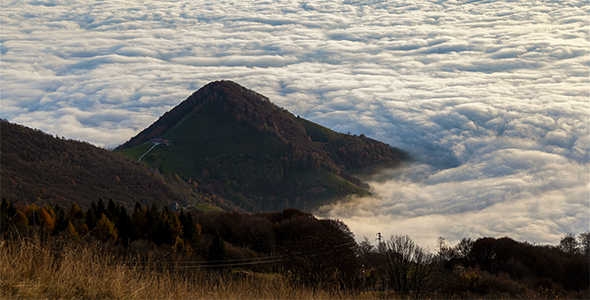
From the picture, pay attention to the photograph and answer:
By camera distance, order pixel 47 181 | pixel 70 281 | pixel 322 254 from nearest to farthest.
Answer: pixel 70 281 < pixel 322 254 < pixel 47 181

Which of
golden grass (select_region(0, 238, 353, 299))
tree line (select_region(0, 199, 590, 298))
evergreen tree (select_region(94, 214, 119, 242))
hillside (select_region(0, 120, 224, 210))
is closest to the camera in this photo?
golden grass (select_region(0, 238, 353, 299))

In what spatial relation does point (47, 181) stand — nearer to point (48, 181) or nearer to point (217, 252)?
point (48, 181)

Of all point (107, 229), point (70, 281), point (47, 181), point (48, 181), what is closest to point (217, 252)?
point (107, 229)

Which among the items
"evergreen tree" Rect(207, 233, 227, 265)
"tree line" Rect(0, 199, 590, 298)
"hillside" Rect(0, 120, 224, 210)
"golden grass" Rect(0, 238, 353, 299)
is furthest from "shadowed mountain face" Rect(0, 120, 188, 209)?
"golden grass" Rect(0, 238, 353, 299)

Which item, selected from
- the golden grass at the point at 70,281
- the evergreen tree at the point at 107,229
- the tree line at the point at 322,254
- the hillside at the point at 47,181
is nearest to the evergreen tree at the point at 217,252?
the tree line at the point at 322,254

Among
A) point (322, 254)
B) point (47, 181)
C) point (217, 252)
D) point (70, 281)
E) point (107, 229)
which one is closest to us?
point (70, 281)

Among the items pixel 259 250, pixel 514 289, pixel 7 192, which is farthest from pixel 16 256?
pixel 7 192

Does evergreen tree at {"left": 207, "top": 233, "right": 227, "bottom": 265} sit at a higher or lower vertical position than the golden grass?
lower

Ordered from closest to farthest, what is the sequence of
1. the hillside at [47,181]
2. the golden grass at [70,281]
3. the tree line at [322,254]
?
the golden grass at [70,281], the tree line at [322,254], the hillside at [47,181]

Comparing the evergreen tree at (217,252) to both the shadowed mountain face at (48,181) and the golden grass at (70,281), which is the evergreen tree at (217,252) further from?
the shadowed mountain face at (48,181)

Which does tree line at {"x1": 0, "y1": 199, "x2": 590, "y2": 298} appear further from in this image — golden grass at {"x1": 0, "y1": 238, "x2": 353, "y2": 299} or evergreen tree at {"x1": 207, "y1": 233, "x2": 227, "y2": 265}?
golden grass at {"x1": 0, "y1": 238, "x2": 353, "y2": 299}

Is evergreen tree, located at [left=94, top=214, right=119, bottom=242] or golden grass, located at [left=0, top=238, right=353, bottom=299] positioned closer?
golden grass, located at [left=0, top=238, right=353, bottom=299]

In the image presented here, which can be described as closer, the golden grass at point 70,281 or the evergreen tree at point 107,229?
the golden grass at point 70,281

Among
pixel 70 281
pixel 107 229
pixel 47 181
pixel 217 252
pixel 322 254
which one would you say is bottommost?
pixel 217 252
